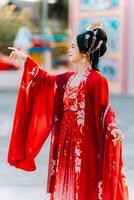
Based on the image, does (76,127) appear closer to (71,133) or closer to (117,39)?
(71,133)

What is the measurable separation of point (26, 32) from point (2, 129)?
22.7 ft

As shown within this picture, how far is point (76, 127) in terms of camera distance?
4457 mm

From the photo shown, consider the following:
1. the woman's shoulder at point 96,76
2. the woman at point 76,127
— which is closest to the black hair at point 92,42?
the woman at point 76,127

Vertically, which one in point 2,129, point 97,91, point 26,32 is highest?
point 26,32

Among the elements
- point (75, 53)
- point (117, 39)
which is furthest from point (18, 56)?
point (117, 39)

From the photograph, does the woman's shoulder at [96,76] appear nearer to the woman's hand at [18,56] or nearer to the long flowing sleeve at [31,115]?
the long flowing sleeve at [31,115]

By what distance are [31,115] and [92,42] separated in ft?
2.22

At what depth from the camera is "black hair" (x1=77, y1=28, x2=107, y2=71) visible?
4.43m

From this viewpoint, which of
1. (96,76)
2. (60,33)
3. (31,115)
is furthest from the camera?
(60,33)

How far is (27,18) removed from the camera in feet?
55.6

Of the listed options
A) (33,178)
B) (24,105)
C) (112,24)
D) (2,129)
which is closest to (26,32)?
(112,24)

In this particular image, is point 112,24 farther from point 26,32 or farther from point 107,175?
point 107,175

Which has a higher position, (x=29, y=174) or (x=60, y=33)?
(x=60, y=33)

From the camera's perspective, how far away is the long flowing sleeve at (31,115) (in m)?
4.63
